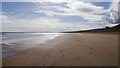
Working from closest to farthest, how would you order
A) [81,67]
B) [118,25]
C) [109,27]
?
[81,67] < [118,25] < [109,27]

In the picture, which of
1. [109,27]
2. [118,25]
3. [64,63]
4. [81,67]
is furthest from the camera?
[109,27]

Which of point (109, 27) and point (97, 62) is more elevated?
point (97, 62)

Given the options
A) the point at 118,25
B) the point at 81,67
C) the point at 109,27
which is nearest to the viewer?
the point at 81,67

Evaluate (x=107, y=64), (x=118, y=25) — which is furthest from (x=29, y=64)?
(x=118, y=25)

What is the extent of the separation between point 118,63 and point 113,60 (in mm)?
389

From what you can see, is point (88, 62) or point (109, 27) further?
point (109, 27)

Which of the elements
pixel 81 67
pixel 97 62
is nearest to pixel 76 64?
pixel 81 67

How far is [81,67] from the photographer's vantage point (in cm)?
495

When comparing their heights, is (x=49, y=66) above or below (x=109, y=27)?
above

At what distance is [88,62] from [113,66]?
2.49 ft

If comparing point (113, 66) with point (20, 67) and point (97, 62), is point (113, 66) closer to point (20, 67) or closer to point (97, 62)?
point (97, 62)

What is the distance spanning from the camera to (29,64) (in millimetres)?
5379

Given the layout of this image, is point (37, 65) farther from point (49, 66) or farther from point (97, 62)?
point (97, 62)

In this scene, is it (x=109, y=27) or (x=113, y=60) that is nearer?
(x=113, y=60)
